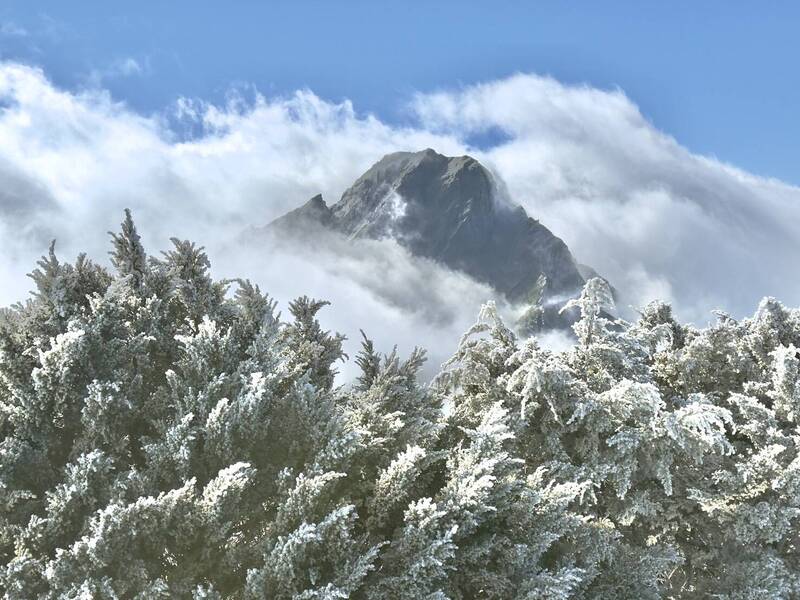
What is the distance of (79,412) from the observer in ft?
29.2

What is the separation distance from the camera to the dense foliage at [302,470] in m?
7.67

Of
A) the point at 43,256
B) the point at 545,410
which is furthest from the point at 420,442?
the point at 43,256

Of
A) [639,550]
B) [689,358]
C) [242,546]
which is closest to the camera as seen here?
[242,546]

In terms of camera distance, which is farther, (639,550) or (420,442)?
(639,550)

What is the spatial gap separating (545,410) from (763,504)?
4423mm

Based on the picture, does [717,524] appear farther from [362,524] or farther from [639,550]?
[362,524]

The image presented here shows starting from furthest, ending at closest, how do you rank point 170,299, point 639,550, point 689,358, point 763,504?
point 689,358 → point 763,504 → point 639,550 → point 170,299

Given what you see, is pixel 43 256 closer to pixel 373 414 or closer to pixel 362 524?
pixel 373 414

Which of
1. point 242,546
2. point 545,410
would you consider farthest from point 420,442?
point 545,410

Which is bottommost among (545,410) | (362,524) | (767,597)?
(362,524)

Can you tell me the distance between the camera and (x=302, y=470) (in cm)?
916

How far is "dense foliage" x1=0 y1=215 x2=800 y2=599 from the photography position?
302 inches

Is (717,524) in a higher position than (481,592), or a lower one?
higher

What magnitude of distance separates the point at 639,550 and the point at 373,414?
18.8 feet
